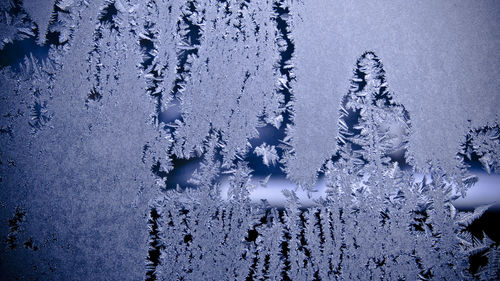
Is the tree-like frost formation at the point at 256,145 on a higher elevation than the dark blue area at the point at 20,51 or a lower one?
lower

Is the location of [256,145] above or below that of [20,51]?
below

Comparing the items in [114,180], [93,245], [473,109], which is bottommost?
[93,245]

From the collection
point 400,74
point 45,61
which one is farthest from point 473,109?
point 45,61

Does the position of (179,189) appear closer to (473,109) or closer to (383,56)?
(383,56)

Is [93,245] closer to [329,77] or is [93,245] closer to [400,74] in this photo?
[329,77]

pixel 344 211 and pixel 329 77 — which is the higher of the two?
pixel 329 77

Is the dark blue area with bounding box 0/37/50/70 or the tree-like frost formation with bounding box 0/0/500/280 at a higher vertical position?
the dark blue area with bounding box 0/37/50/70
